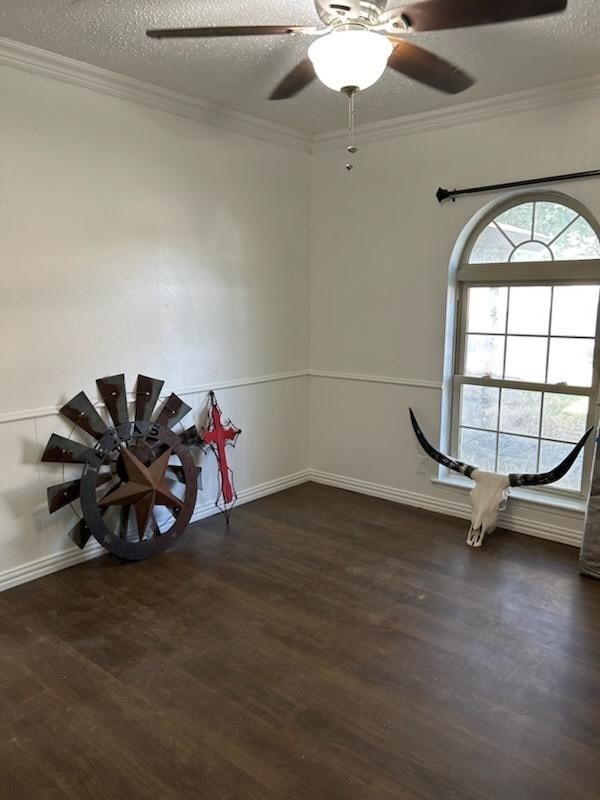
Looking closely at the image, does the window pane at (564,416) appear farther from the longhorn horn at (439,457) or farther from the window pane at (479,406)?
the longhorn horn at (439,457)

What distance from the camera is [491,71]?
2.99m

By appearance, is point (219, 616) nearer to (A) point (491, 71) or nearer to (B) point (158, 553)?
(B) point (158, 553)

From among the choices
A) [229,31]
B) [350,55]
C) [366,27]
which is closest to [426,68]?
[366,27]

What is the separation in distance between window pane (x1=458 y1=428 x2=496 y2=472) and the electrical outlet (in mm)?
245

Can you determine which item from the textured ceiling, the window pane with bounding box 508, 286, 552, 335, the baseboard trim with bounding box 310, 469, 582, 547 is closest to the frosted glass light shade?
the textured ceiling

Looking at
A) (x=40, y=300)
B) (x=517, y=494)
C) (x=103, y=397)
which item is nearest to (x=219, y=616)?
(x=103, y=397)

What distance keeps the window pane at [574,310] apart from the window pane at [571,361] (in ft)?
0.20

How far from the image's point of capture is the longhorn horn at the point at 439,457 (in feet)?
12.2

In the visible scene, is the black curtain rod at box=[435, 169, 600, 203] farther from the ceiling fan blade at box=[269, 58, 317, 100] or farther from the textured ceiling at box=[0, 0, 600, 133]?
the ceiling fan blade at box=[269, 58, 317, 100]

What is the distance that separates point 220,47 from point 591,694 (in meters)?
3.21

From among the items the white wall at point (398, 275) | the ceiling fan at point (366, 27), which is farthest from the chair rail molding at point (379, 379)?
the ceiling fan at point (366, 27)

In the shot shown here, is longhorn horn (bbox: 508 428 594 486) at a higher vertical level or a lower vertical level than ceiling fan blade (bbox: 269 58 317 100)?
lower

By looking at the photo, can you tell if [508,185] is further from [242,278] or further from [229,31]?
[229,31]

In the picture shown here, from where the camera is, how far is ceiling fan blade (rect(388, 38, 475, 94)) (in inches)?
82.9
